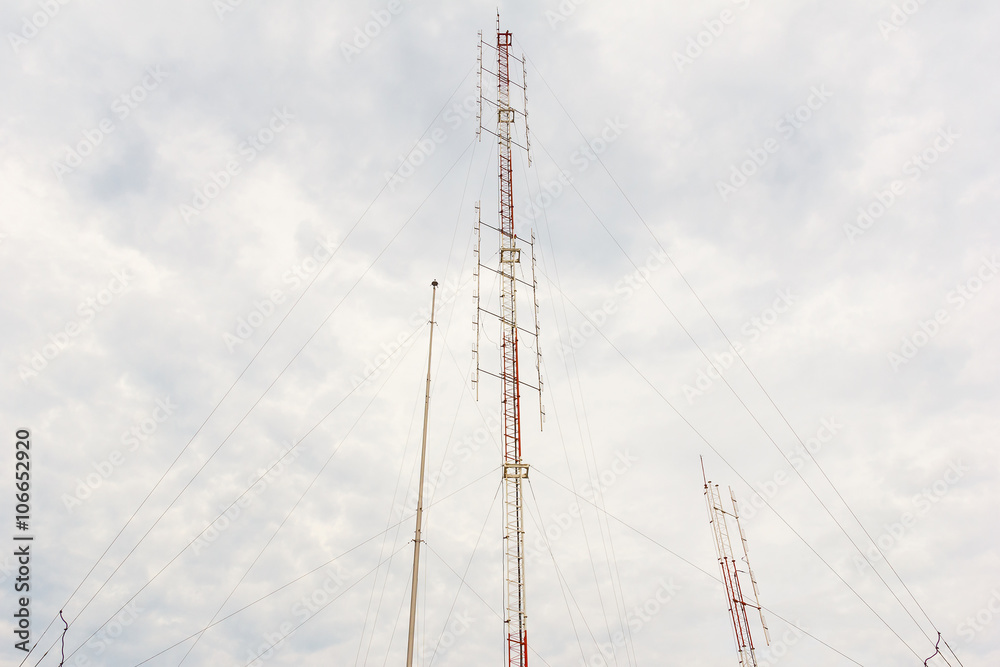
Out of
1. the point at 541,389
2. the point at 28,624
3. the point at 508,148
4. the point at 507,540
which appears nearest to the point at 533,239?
the point at 508,148

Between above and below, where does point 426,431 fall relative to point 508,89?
below

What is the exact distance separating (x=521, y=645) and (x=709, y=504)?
22.8 meters

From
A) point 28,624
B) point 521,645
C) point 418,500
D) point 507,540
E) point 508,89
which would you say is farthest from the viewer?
point 508,89

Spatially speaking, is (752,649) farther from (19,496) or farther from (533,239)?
(19,496)

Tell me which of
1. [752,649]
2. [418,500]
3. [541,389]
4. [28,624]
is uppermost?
[541,389]

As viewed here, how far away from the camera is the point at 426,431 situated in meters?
43.4

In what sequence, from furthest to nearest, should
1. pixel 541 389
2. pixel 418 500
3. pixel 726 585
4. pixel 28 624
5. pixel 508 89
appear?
pixel 508 89, pixel 726 585, pixel 541 389, pixel 418 500, pixel 28 624

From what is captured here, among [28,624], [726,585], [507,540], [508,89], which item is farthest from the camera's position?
[508,89]

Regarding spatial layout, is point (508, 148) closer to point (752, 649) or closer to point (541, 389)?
point (541, 389)

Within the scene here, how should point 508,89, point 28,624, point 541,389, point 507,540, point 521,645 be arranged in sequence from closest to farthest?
1. point 28,624
2. point 521,645
3. point 507,540
4. point 541,389
5. point 508,89

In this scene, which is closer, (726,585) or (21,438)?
(21,438)

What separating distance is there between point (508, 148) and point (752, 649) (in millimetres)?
45664

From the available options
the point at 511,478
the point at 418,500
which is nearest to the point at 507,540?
the point at 511,478

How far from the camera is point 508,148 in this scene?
58.6m
